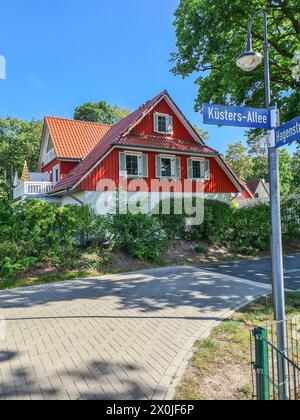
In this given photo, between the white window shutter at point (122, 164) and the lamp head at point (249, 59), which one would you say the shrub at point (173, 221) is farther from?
the lamp head at point (249, 59)

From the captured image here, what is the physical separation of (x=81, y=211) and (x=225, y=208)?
7077 millimetres

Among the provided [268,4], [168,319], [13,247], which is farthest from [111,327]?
[268,4]

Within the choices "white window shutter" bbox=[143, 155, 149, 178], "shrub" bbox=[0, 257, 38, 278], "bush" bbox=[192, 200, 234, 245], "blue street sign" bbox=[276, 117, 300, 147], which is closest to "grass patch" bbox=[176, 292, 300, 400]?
"blue street sign" bbox=[276, 117, 300, 147]

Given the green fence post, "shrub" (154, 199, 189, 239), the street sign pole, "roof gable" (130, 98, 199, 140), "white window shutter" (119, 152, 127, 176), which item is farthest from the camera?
"roof gable" (130, 98, 199, 140)

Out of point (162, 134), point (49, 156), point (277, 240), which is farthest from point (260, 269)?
point (49, 156)

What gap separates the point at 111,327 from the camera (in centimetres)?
546

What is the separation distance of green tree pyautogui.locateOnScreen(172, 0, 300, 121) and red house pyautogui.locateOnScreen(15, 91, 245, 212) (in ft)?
12.2

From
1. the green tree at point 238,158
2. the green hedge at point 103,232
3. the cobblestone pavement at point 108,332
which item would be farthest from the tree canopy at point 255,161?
the cobblestone pavement at point 108,332

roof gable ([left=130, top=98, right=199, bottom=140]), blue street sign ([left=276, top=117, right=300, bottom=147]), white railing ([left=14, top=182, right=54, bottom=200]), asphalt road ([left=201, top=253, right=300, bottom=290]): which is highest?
roof gable ([left=130, top=98, right=199, bottom=140])

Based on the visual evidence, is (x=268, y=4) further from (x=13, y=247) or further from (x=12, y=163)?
(x=12, y=163)

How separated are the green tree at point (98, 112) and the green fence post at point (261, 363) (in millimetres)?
45107

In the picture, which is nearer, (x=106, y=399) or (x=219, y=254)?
(x=106, y=399)

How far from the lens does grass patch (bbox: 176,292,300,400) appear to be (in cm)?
343

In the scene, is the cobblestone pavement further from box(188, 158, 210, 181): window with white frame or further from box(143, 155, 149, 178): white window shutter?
box(188, 158, 210, 181): window with white frame
